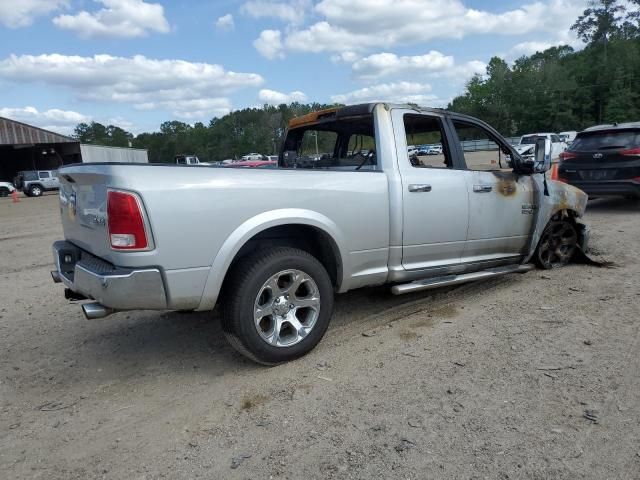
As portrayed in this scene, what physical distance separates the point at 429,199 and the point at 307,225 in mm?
1171

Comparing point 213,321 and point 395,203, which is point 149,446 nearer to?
point 213,321

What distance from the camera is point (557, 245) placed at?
576 centimetres

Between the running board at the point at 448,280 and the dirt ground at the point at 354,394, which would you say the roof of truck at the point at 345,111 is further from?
the dirt ground at the point at 354,394

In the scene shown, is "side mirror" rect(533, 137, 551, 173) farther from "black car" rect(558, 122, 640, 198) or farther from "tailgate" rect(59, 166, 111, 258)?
"black car" rect(558, 122, 640, 198)

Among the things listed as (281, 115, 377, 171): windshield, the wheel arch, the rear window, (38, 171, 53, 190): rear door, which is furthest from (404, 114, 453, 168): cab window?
(38, 171, 53, 190): rear door

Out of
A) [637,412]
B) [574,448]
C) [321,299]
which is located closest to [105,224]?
[321,299]

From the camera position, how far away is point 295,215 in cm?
345

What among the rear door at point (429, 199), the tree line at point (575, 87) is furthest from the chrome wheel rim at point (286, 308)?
the tree line at point (575, 87)

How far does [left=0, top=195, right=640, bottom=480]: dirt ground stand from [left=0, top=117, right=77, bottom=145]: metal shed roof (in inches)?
1485

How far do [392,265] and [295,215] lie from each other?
41.4 inches

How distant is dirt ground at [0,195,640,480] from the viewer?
251 cm

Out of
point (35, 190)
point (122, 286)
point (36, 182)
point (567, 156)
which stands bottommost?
point (35, 190)

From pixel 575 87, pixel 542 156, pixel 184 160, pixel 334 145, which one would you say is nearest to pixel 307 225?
pixel 334 145

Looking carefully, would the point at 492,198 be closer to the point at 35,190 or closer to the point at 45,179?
the point at 35,190
